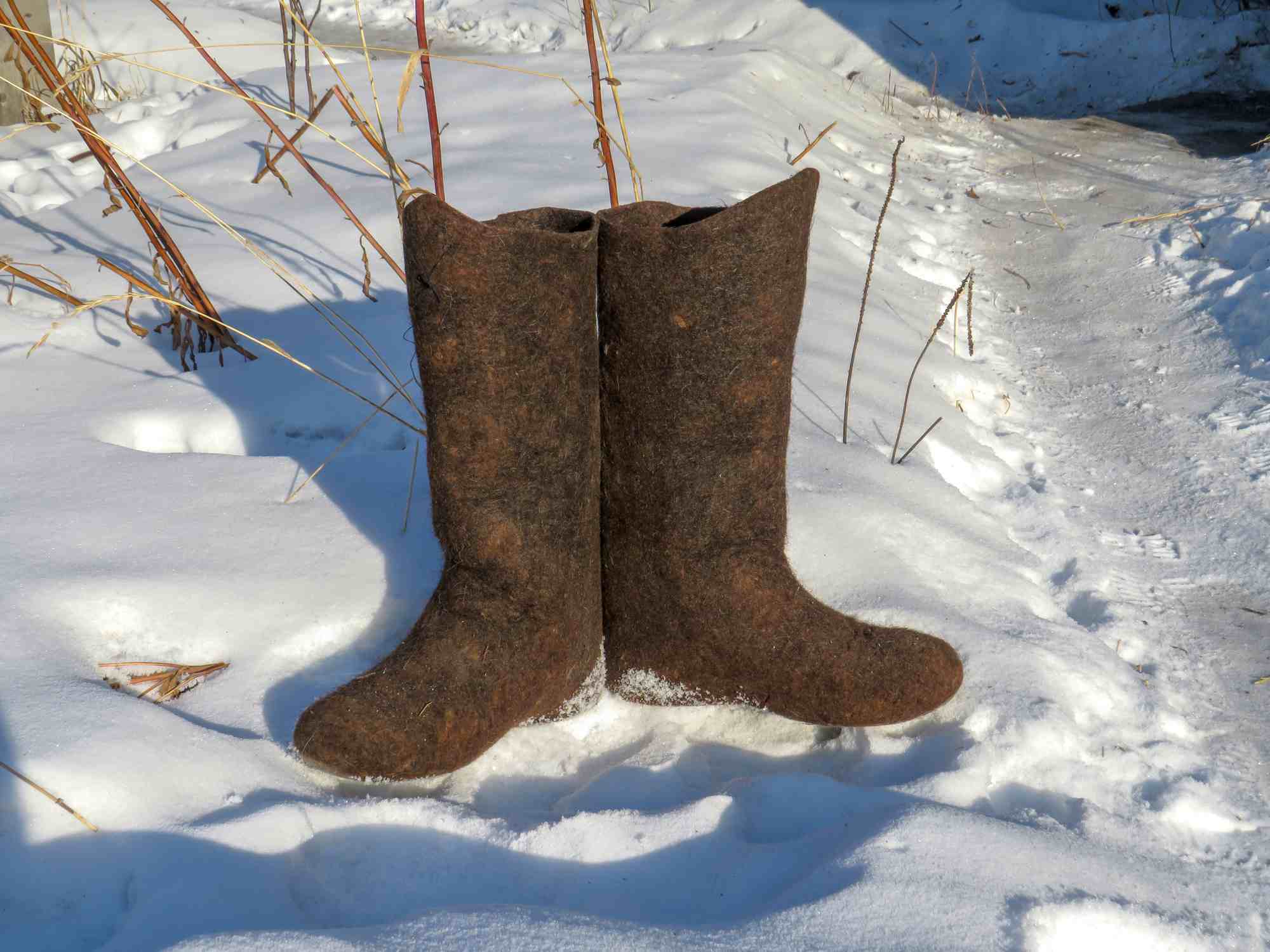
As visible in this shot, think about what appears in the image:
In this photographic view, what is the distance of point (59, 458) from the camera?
1499 millimetres

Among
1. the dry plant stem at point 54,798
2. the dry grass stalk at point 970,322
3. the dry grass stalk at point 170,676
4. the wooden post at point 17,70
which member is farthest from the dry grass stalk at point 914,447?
the wooden post at point 17,70

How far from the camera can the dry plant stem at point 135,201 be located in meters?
1.71

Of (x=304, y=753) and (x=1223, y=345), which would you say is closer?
(x=304, y=753)

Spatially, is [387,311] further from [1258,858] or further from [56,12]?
[56,12]

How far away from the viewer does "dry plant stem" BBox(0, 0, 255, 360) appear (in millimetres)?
1705

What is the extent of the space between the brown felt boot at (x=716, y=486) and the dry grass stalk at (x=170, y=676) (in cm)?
50

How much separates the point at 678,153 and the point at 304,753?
7.85ft

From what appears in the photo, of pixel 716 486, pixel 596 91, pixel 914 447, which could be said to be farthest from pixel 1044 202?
pixel 716 486

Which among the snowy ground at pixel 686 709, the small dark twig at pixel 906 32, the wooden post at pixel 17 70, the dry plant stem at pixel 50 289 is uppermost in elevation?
the small dark twig at pixel 906 32

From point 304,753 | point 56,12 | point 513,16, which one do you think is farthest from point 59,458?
point 513,16

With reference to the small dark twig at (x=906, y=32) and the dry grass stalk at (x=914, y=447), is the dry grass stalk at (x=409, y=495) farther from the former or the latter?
the small dark twig at (x=906, y=32)

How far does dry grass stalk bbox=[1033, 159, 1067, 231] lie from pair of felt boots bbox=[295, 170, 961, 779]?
2427 mm

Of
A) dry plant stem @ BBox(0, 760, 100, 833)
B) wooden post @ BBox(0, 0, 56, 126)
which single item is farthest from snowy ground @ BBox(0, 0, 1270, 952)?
wooden post @ BBox(0, 0, 56, 126)

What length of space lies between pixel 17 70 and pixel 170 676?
3.61m
